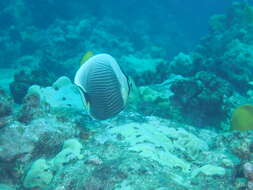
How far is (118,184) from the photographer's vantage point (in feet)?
10.00

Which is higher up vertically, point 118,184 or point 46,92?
point 118,184

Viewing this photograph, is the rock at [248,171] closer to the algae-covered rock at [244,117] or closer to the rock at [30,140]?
the algae-covered rock at [244,117]

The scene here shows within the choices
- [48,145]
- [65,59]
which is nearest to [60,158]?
[48,145]

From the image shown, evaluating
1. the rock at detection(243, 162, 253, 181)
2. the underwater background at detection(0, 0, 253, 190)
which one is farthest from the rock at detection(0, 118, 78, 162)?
the rock at detection(243, 162, 253, 181)

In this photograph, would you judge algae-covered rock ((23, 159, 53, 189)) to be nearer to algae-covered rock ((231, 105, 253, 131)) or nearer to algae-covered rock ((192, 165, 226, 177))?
algae-covered rock ((192, 165, 226, 177))

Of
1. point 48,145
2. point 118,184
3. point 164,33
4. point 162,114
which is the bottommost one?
point 164,33

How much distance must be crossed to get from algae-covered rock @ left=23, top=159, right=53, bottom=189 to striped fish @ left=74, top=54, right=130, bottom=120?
5.77 feet

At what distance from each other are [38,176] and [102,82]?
197cm

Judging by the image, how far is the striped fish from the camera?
8.38ft

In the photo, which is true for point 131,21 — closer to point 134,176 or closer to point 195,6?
point 195,6

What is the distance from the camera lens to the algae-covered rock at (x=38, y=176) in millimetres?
3883

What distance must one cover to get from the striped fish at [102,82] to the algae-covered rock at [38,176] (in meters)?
1.76

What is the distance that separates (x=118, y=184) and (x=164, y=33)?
24626 millimetres

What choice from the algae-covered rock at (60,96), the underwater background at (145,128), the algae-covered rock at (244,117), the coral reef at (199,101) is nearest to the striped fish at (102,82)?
the underwater background at (145,128)
